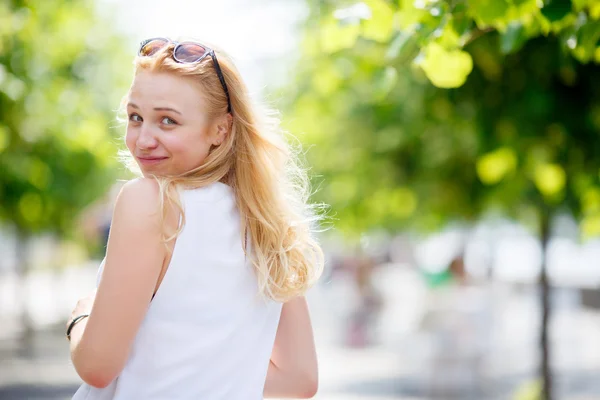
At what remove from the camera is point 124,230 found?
5.94 feet

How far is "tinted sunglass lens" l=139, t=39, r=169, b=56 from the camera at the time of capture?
206cm

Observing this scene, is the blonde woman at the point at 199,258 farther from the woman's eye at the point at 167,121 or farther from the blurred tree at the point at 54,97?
the blurred tree at the point at 54,97

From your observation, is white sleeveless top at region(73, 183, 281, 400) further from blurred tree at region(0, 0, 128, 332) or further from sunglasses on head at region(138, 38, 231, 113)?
blurred tree at region(0, 0, 128, 332)

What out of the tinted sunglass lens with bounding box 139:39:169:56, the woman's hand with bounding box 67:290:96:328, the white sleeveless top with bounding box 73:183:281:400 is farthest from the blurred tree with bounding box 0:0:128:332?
the white sleeveless top with bounding box 73:183:281:400

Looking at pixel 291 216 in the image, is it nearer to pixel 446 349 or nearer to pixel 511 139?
pixel 511 139

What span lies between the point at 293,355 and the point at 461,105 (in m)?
4.38

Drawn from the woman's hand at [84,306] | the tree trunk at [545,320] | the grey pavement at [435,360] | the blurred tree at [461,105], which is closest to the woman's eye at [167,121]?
the woman's hand at [84,306]

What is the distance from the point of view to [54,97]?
1127cm

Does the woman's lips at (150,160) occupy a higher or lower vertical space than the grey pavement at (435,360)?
higher

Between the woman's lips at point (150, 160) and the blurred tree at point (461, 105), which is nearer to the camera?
the woman's lips at point (150, 160)

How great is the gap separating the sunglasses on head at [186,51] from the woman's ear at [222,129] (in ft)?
0.10

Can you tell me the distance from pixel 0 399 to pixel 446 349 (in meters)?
6.15

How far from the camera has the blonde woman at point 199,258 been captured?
5.99 feet

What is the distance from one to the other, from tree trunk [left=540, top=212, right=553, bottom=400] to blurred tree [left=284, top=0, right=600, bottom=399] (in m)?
0.02
